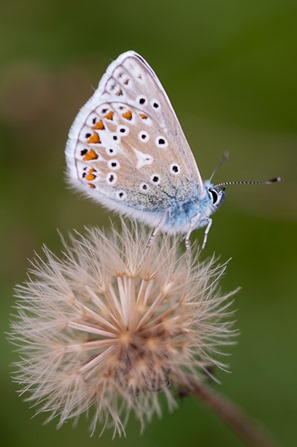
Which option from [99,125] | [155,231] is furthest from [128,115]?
[155,231]

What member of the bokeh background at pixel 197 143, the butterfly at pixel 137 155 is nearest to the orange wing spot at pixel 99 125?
the butterfly at pixel 137 155

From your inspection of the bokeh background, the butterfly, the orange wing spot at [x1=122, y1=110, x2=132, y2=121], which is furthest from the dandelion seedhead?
the bokeh background

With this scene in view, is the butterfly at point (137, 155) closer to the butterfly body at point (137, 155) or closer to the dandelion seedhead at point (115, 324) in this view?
the butterfly body at point (137, 155)

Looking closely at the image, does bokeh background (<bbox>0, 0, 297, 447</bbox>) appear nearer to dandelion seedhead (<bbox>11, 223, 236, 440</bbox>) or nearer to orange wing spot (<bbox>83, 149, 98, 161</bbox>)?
dandelion seedhead (<bbox>11, 223, 236, 440</bbox>)

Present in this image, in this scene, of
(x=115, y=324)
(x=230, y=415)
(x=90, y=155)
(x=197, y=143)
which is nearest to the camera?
(x=115, y=324)

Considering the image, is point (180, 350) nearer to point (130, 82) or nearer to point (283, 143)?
point (130, 82)

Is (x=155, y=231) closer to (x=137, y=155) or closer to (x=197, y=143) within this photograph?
(x=137, y=155)
